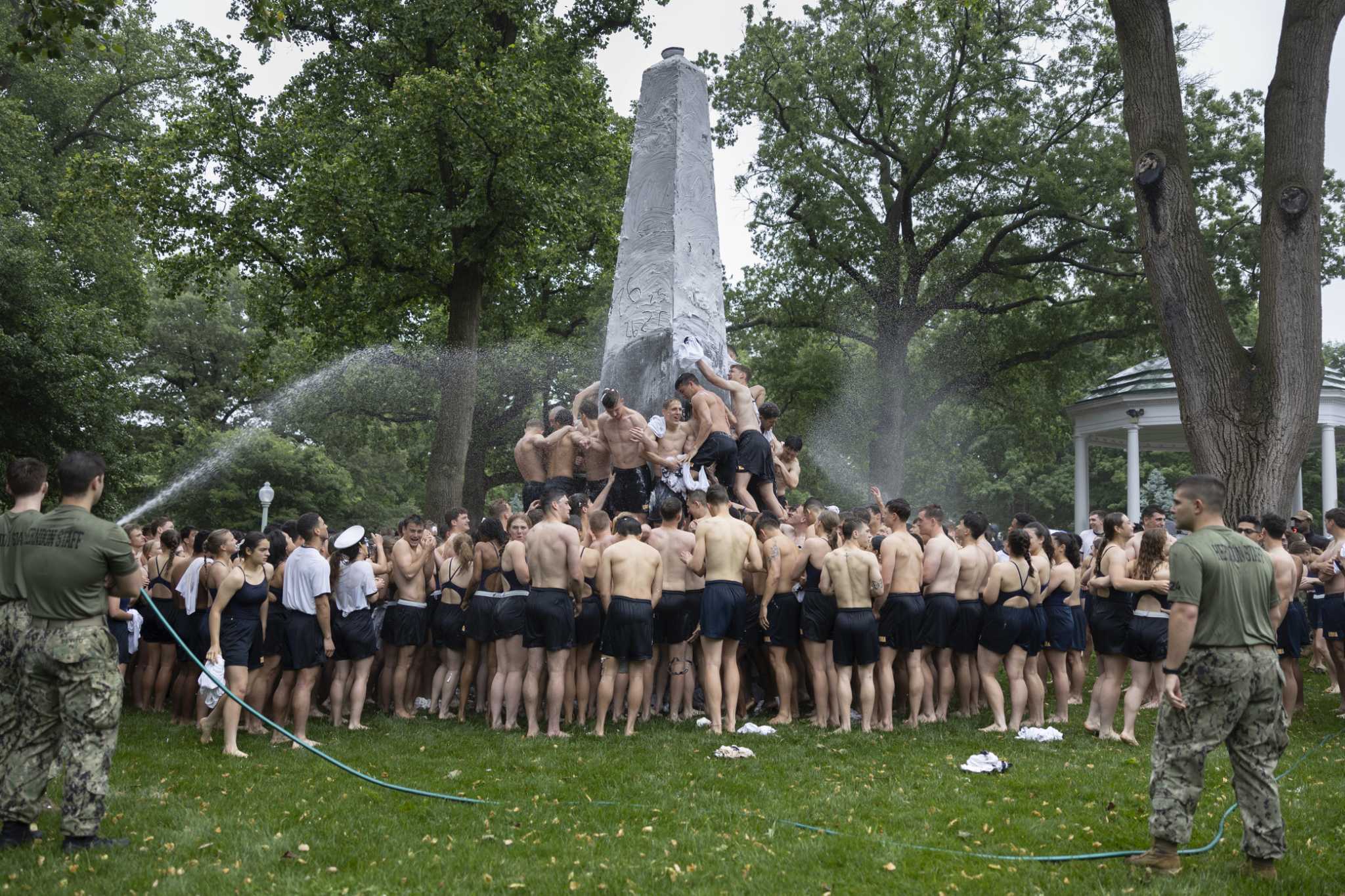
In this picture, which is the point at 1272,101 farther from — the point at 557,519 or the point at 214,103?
the point at 214,103

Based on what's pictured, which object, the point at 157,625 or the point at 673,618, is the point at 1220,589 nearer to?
the point at 673,618

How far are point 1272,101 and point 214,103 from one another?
63.4 feet

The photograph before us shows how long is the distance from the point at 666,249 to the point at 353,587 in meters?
7.46

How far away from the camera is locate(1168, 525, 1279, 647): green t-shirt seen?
5.50m

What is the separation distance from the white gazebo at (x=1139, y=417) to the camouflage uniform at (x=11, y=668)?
23.4 meters

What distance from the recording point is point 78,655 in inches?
225

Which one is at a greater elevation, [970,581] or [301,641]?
[970,581]

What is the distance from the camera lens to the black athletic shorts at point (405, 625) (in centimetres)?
1056

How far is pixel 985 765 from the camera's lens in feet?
26.8

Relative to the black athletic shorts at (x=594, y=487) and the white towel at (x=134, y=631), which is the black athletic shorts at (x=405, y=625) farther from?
the black athletic shorts at (x=594, y=487)

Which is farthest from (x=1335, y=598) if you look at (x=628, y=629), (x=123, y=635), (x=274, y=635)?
(x=123, y=635)

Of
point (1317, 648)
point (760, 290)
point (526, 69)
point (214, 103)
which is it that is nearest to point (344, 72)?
point (214, 103)

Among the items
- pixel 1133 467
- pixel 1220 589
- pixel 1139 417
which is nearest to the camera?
pixel 1220 589

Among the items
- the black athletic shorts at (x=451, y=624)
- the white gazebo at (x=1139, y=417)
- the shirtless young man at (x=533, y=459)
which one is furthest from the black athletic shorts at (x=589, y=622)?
the white gazebo at (x=1139, y=417)
